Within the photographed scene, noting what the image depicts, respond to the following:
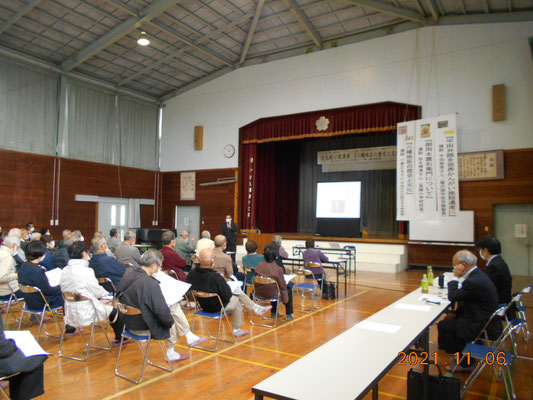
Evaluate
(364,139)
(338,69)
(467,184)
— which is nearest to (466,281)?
(467,184)

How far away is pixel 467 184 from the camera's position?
9773 mm

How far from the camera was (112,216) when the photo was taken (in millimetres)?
13633

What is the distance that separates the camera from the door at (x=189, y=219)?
14516 millimetres

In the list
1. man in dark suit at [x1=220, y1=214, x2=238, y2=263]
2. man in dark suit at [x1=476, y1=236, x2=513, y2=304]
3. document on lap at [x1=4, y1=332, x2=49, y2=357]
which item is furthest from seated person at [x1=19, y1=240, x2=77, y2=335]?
man in dark suit at [x1=220, y1=214, x2=238, y2=263]

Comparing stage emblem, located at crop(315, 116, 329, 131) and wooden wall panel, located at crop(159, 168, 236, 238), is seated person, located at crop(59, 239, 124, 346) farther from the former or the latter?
wooden wall panel, located at crop(159, 168, 236, 238)

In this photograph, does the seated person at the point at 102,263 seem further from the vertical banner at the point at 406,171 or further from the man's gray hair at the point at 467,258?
the vertical banner at the point at 406,171

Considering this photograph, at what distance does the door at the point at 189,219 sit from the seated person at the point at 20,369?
12143 millimetres

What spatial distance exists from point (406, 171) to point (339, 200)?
3.64 m

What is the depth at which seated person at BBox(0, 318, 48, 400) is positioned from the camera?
2143 millimetres

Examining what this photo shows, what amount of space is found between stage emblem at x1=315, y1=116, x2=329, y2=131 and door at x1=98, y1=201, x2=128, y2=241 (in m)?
7.41

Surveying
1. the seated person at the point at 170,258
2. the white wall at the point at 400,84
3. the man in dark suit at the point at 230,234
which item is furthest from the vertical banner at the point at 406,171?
the seated person at the point at 170,258

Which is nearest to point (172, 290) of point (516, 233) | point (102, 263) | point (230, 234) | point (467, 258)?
point (102, 263)

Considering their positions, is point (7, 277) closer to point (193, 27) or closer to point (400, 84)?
point (193, 27)

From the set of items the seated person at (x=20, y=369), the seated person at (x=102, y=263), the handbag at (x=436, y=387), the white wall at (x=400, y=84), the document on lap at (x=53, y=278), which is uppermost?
the white wall at (x=400, y=84)
